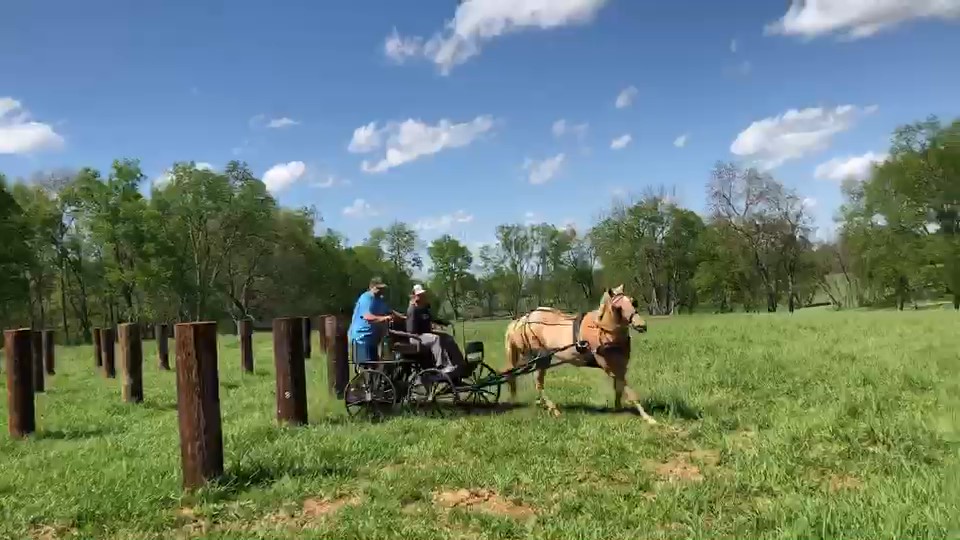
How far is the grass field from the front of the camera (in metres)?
5.42

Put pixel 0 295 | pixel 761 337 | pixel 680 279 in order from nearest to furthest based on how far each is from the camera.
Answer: pixel 761 337 < pixel 0 295 < pixel 680 279

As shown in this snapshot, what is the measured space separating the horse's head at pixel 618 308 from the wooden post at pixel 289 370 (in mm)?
3845

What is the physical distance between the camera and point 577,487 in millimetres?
6375

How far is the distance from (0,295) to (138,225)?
10.9 metres

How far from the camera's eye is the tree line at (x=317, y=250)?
1976 inches

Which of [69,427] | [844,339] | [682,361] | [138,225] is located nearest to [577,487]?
[69,427]

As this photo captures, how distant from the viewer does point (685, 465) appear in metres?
7.15

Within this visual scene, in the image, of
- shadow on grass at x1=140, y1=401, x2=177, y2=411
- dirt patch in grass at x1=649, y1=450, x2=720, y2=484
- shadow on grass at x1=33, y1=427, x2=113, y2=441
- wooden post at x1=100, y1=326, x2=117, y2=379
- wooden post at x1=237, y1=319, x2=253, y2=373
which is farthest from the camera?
wooden post at x1=100, y1=326, x2=117, y2=379

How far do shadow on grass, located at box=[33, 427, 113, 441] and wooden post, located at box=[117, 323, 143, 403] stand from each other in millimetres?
2508

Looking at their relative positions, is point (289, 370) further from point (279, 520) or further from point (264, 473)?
point (279, 520)

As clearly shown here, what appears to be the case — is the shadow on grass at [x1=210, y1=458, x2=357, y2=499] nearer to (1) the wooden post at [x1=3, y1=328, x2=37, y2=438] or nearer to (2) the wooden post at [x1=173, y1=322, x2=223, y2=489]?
(2) the wooden post at [x1=173, y1=322, x2=223, y2=489]

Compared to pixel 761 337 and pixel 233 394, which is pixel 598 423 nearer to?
pixel 233 394

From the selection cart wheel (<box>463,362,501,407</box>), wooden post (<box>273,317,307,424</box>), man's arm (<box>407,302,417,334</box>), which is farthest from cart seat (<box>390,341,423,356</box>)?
wooden post (<box>273,317,307,424</box>)

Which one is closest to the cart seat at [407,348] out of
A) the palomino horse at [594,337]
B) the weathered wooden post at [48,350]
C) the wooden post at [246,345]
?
the palomino horse at [594,337]
